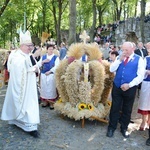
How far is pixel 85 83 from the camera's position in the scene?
5.96 meters

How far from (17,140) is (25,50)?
1819 mm

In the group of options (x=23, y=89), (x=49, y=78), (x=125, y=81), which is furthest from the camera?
(x=49, y=78)

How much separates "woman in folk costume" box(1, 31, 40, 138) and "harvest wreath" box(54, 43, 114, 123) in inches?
37.0

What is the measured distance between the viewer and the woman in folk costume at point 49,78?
7609 millimetres

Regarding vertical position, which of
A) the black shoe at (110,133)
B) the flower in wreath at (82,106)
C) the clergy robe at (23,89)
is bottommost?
the black shoe at (110,133)

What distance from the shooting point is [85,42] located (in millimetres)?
6309

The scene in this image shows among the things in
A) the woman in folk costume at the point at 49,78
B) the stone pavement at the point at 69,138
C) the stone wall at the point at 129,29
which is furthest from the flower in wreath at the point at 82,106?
the stone wall at the point at 129,29

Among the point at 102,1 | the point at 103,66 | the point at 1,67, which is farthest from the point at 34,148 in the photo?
the point at 102,1

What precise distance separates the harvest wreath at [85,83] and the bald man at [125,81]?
580 mm

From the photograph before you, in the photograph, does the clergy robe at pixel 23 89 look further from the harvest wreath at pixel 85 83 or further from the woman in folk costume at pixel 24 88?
the harvest wreath at pixel 85 83

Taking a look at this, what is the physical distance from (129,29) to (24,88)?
2102cm

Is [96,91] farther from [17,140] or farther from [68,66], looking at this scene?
[17,140]

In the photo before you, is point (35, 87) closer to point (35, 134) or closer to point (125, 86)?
point (35, 134)

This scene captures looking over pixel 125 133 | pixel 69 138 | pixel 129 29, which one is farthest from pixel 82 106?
pixel 129 29
